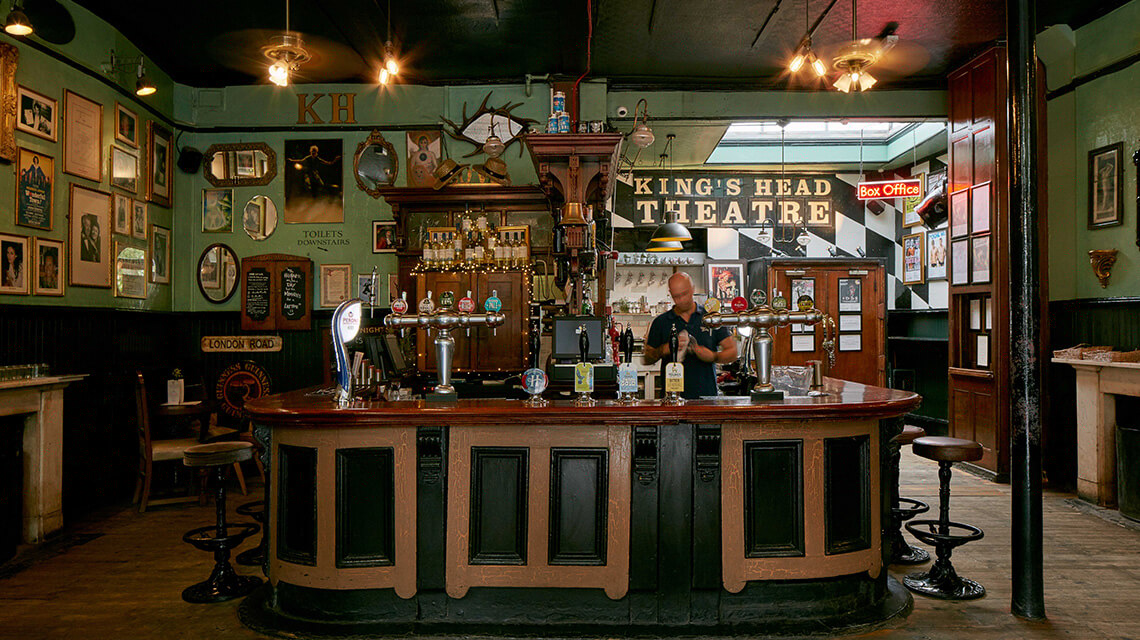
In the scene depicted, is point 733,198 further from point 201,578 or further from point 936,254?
point 201,578

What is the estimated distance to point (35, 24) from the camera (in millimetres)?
5113

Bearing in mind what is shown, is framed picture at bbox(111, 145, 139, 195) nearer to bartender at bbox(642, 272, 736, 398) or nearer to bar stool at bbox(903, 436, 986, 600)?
bartender at bbox(642, 272, 736, 398)

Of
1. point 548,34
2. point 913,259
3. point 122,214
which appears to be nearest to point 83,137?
point 122,214

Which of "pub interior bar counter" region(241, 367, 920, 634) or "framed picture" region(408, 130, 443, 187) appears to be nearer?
"pub interior bar counter" region(241, 367, 920, 634)

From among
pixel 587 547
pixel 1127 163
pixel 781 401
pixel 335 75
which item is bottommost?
pixel 587 547

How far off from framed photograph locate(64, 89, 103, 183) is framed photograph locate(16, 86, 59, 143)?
13 cm

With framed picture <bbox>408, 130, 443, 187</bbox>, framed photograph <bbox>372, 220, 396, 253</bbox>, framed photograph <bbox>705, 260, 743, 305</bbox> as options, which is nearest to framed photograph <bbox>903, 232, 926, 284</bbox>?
framed photograph <bbox>705, 260, 743, 305</bbox>

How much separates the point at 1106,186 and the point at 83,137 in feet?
28.0

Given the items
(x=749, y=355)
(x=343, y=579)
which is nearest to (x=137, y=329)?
(x=343, y=579)

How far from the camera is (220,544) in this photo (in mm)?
3799

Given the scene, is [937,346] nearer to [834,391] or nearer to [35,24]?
[834,391]

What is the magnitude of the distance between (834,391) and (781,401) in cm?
66

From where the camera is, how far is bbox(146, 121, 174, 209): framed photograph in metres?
6.66

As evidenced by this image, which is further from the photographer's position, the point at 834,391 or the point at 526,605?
the point at 834,391
